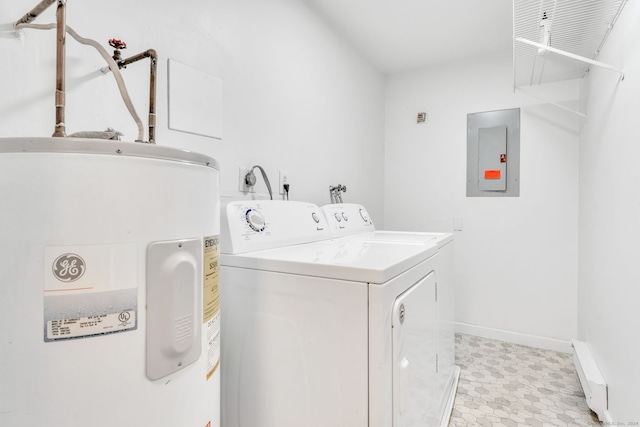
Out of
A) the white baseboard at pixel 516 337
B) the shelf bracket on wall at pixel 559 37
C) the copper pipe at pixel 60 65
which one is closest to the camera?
the copper pipe at pixel 60 65

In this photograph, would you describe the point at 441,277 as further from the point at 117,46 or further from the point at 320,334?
the point at 117,46

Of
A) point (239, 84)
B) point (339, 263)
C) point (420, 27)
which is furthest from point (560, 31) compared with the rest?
point (339, 263)

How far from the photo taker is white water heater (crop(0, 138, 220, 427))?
1.84 feet

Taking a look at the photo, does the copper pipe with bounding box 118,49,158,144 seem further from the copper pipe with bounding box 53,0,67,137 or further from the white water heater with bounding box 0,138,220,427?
the white water heater with bounding box 0,138,220,427

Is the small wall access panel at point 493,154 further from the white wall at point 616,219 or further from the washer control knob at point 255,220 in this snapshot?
the washer control knob at point 255,220

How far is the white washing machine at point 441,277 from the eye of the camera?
162 centimetres

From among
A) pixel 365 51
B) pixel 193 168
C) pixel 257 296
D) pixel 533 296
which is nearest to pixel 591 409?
pixel 533 296

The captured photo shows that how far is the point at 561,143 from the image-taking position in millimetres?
2695

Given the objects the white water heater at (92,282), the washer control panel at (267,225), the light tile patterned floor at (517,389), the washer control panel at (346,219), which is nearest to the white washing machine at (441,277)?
the washer control panel at (346,219)

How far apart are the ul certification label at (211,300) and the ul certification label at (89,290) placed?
0.18m

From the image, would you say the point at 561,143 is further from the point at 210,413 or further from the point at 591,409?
the point at 210,413

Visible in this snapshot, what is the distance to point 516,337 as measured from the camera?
112 inches

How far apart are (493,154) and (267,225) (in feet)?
8.08

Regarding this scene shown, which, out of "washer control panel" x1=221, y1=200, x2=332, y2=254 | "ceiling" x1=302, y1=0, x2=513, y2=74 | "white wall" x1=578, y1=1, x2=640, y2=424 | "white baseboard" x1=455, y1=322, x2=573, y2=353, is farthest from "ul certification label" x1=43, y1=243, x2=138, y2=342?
"white baseboard" x1=455, y1=322, x2=573, y2=353
